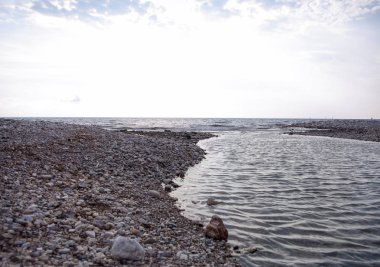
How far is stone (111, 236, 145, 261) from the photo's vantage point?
6211 millimetres

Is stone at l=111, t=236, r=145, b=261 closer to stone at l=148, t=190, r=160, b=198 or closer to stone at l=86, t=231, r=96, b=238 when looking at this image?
stone at l=86, t=231, r=96, b=238

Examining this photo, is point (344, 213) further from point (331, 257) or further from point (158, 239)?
point (158, 239)

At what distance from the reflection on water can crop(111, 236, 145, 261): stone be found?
2.45 metres

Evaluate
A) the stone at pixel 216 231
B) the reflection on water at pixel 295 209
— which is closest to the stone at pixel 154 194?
the reflection on water at pixel 295 209

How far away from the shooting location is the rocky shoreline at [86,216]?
6.07 m

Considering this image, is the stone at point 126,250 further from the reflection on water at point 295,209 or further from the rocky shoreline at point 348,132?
the rocky shoreline at point 348,132

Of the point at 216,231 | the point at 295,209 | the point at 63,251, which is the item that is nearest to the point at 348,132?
the point at 295,209

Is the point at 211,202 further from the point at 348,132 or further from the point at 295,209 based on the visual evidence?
the point at 348,132

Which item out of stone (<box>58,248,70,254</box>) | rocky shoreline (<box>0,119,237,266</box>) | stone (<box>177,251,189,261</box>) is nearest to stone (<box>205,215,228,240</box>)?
rocky shoreline (<box>0,119,237,266</box>)

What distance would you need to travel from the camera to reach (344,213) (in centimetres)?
1089

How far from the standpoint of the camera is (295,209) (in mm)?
11258

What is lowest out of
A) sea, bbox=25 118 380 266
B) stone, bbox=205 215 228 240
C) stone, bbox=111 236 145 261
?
sea, bbox=25 118 380 266

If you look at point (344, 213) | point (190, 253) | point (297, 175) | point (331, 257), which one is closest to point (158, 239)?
point (190, 253)

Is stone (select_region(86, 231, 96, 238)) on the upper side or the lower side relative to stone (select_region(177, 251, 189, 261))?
upper
